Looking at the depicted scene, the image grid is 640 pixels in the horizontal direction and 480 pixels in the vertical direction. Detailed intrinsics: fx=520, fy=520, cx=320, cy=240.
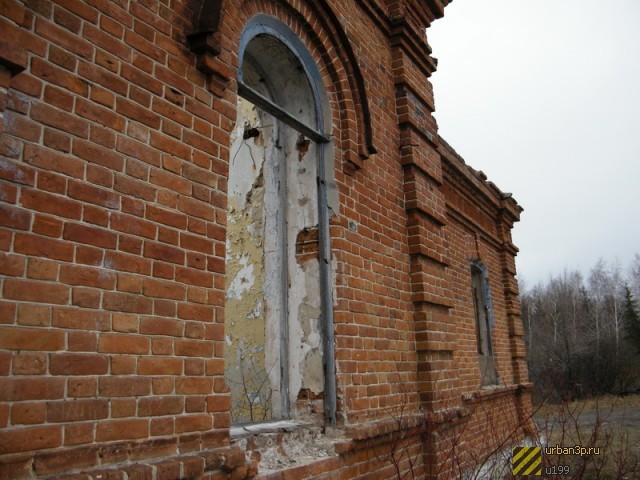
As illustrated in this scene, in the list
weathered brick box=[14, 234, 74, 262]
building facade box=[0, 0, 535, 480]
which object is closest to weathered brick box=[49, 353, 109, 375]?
building facade box=[0, 0, 535, 480]

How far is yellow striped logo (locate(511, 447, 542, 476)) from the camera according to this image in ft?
15.3

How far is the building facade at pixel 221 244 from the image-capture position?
1907 millimetres

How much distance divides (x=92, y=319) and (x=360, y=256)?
7.44 ft

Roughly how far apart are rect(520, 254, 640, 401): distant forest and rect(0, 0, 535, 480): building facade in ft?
4.85

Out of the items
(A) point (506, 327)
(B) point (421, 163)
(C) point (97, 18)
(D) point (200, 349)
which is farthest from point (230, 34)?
(A) point (506, 327)

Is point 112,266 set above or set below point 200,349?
above

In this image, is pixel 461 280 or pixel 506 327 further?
pixel 506 327

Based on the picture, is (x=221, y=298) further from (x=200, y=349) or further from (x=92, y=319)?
(x=92, y=319)

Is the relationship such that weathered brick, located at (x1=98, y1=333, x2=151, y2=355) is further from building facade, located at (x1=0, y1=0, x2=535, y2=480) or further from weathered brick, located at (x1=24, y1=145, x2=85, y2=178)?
A: weathered brick, located at (x1=24, y1=145, x2=85, y2=178)

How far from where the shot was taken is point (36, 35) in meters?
2.01

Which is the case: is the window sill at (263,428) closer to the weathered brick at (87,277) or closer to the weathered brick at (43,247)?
the weathered brick at (87,277)

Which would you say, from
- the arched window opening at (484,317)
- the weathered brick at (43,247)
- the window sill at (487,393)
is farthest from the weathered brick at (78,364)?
the arched window opening at (484,317)

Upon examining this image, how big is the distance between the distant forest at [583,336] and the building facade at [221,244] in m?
1.48

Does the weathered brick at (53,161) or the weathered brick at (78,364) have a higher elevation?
the weathered brick at (53,161)
